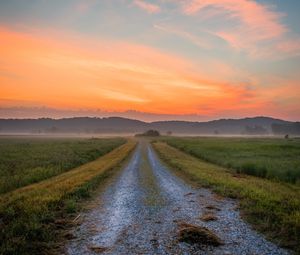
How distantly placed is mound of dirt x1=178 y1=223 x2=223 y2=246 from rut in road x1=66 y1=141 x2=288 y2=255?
233 mm

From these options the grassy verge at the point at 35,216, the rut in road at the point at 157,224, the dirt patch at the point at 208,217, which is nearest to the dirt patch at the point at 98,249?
the rut in road at the point at 157,224

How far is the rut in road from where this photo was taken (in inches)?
349

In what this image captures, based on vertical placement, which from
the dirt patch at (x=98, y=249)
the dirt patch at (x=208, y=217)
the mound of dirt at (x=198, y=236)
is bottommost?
the dirt patch at (x=98, y=249)

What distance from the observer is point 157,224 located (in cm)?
1116

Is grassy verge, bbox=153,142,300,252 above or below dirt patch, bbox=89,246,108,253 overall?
above

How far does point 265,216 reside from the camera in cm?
1206

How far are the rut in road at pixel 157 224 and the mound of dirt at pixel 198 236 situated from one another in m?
0.23

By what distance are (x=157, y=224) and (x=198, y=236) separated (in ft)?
6.47

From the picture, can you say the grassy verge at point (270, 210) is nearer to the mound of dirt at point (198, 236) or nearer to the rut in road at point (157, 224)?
the rut in road at point (157, 224)

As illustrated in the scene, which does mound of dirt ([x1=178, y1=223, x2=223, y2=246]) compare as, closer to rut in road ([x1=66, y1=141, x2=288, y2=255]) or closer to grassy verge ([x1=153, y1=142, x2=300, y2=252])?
rut in road ([x1=66, y1=141, x2=288, y2=255])

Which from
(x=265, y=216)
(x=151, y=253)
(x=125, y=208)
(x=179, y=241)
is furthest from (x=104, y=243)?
(x=265, y=216)

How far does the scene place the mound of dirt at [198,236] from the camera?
9.34 metres

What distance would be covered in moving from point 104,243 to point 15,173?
732 inches

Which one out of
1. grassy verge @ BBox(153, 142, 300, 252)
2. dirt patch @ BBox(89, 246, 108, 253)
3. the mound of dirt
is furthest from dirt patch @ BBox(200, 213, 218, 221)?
dirt patch @ BBox(89, 246, 108, 253)
